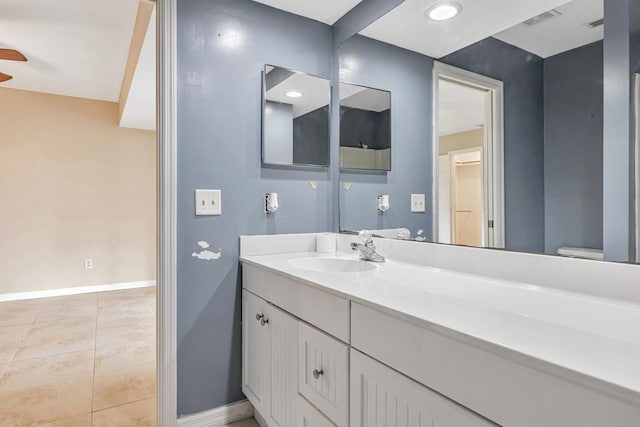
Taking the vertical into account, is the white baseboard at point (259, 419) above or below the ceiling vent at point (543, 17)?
below

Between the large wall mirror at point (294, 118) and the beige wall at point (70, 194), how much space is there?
11.6 feet

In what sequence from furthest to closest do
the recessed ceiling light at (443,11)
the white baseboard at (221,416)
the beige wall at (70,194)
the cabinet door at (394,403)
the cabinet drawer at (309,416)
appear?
the beige wall at (70,194) → the white baseboard at (221,416) → the recessed ceiling light at (443,11) → the cabinet drawer at (309,416) → the cabinet door at (394,403)

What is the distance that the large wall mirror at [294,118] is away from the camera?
1.90m

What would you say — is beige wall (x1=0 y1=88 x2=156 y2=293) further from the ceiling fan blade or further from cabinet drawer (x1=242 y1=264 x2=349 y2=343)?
cabinet drawer (x1=242 y1=264 x2=349 y2=343)

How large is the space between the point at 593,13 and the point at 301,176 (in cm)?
Answer: 137

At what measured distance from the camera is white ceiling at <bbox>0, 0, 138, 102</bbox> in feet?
8.02

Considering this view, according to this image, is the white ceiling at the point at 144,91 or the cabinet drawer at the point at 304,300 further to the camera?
the white ceiling at the point at 144,91

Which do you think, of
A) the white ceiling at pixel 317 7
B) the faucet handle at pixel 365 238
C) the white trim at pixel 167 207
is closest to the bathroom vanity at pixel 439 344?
the faucet handle at pixel 365 238

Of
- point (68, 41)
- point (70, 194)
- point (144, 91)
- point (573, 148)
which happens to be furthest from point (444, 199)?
point (70, 194)

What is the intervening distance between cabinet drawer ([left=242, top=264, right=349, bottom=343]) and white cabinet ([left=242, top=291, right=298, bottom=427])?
1.8 inches

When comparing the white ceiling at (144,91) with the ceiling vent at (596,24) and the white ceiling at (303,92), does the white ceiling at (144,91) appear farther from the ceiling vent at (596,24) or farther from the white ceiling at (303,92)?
the ceiling vent at (596,24)

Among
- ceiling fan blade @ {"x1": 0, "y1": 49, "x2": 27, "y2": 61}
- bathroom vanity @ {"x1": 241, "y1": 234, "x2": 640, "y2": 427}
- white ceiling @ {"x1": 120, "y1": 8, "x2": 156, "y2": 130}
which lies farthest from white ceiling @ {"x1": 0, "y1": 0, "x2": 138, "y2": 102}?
bathroom vanity @ {"x1": 241, "y1": 234, "x2": 640, "y2": 427}

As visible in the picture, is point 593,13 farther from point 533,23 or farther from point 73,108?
point 73,108

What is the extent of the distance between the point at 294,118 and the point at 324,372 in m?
1.32
